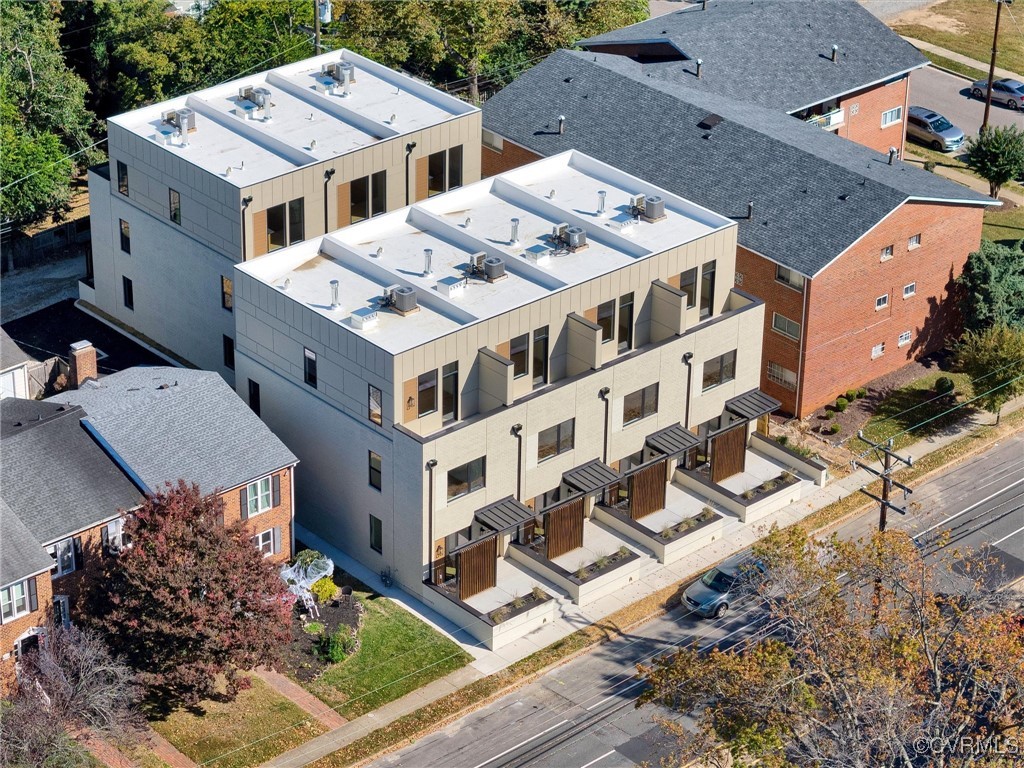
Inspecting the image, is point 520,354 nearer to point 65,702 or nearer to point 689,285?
point 689,285

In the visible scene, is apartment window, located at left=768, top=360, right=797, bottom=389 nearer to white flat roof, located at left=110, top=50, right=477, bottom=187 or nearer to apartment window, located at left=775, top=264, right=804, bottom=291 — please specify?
apartment window, located at left=775, top=264, right=804, bottom=291

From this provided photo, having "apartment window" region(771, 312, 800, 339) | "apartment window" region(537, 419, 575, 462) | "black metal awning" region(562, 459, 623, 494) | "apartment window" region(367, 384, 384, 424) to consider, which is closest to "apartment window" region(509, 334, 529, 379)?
"apartment window" region(537, 419, 575, 462)

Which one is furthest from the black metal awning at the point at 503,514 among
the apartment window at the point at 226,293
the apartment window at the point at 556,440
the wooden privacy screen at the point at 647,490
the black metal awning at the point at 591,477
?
the apartment window at the point at 226,293

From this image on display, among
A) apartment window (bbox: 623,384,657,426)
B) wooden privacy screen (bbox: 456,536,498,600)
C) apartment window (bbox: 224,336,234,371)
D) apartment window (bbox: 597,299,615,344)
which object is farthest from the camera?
apartment window (bbox: 224,336,234,371)

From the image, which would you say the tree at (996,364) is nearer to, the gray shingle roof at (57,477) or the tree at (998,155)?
the tree at (998,155)

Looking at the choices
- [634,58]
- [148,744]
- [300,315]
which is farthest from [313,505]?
[634,58]

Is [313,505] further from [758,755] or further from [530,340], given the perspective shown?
[758,755]

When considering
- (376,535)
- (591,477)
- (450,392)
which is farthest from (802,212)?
(376,535)
